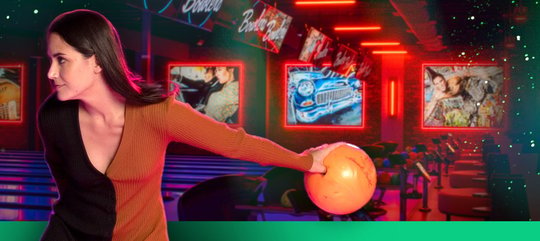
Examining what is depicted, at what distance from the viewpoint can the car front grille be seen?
1152 cm

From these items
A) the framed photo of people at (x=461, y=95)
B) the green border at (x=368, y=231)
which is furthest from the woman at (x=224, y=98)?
the green border at (x=368, y=231)

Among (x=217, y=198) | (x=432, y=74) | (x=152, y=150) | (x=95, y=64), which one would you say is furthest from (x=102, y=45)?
(x=432, y=74)

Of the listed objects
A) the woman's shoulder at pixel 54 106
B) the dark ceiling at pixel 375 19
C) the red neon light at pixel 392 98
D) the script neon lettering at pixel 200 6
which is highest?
the dark ceiling at pixel 375 19

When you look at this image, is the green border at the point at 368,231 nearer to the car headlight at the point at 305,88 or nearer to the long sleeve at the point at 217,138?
the long sleeve at the point at 217,138

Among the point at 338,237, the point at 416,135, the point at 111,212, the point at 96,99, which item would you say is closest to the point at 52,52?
the point at 96,99

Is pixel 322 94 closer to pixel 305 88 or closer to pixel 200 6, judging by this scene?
pixel 305 88

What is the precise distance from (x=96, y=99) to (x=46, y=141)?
0.66 ft

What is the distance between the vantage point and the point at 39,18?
1162 cm

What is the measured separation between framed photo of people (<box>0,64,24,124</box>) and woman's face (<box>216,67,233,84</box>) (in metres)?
4.20

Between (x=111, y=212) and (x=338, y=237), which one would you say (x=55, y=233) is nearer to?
(x=111, y=212)

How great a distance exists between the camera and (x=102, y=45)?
4.98 feet

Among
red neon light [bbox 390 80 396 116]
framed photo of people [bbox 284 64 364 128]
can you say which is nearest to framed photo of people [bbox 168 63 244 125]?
framed photo of people [bbox 284 64 364 128]

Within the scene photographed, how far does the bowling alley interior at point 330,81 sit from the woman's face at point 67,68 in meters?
4.22

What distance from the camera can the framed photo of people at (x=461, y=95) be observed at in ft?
34.9
